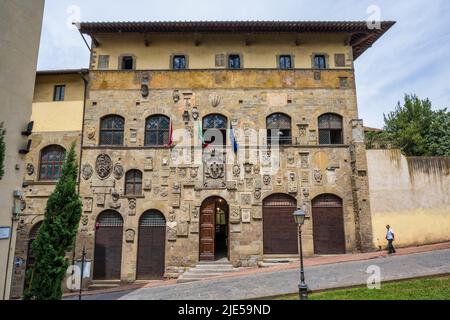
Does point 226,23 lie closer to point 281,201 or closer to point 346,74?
point 346,74

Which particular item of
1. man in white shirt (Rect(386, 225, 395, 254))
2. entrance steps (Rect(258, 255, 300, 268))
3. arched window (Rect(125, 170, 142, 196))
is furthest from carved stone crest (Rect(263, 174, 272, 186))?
arched window (Rect(125, 170, 142, 196))

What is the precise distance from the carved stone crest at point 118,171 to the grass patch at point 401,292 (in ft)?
33.8

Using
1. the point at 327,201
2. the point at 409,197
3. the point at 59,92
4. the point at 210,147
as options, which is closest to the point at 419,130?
the point at 409,197

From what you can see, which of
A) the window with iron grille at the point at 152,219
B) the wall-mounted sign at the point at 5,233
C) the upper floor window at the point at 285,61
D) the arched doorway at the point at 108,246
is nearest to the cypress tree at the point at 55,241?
the wall-mounted sign at the point at 5,233

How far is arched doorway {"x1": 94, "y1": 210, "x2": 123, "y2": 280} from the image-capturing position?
15.8 m

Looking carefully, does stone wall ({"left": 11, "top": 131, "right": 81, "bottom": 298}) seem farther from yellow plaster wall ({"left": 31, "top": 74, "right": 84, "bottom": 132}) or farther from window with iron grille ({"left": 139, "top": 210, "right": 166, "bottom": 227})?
window with iron grille ({"left": 139, "top": 210, "right": 166, "bottom": 227})

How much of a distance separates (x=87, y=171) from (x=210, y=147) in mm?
6484

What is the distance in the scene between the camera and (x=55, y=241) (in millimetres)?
10977

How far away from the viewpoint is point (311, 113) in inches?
676

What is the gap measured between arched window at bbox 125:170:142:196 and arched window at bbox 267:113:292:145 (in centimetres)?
709

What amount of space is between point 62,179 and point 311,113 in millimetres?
12304

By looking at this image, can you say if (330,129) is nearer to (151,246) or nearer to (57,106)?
(151,246)
